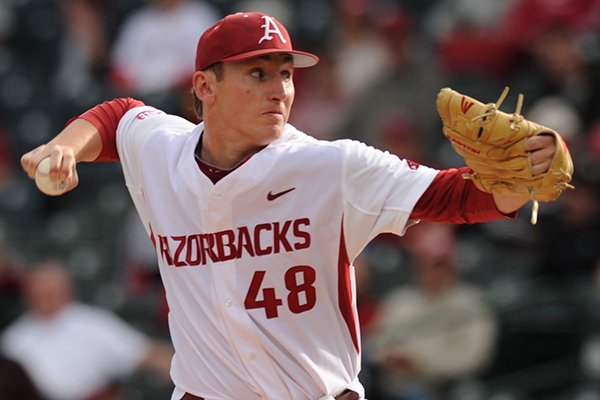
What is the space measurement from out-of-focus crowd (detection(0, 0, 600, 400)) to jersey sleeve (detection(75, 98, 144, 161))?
287 centimetres

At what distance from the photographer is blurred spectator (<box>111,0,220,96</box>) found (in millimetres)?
9383

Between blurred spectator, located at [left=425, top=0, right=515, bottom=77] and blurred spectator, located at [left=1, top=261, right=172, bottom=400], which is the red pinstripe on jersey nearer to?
blurred spectator, located at [left=1, top=261, right=172, bottom=400]

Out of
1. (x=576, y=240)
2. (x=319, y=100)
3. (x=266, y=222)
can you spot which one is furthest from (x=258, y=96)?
(x=319, y=100)

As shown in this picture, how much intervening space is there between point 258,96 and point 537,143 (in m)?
0.85

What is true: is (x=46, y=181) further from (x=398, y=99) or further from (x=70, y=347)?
(x=398, y=99)

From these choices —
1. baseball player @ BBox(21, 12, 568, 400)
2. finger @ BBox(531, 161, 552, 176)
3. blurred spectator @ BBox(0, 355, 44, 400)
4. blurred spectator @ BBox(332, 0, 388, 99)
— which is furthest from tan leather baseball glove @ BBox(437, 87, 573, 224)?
blurred spectator @ BBox(332, 0, 388, 99)

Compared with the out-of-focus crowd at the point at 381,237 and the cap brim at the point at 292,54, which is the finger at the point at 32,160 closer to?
the cap brim at the point at 292,54

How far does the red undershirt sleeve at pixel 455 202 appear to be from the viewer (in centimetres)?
376

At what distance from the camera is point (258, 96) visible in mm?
3986

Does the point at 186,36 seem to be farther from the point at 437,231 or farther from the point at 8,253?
the point at 437,231

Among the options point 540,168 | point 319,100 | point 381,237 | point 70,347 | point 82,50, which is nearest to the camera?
point 540,168

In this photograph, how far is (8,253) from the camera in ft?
30.6

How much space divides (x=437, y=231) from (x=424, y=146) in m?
1.06

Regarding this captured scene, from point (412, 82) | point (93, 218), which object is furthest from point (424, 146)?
point (93, 218)
